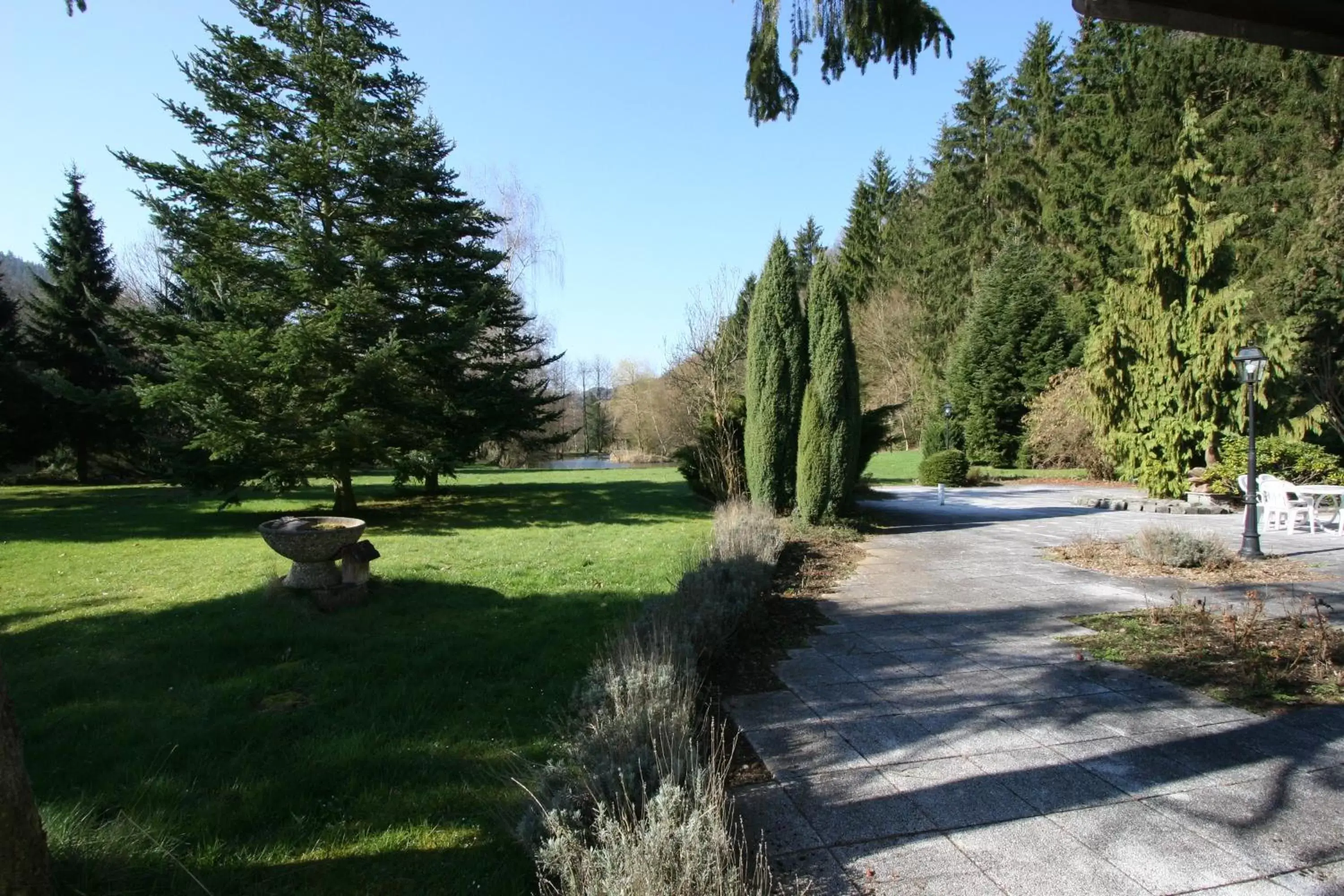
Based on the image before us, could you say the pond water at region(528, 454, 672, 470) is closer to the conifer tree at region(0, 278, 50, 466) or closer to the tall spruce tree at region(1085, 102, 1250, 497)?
the conifer tree at region(0, 278, 50, 466)

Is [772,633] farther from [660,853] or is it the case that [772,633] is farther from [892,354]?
[892,354]

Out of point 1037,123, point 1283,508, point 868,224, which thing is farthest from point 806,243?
point 1283,508

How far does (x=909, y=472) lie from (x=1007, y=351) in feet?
19.0

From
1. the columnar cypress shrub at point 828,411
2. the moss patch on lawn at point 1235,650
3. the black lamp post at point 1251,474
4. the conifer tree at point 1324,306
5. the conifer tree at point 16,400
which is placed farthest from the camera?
the conifer tree at point 16,400

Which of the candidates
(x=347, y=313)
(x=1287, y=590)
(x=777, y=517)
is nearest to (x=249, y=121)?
Answer: (x=347, y=313)

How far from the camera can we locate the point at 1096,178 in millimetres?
24969

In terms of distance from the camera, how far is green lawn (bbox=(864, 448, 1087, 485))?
21.8 metres

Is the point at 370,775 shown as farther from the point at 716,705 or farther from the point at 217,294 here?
the point at 217,294

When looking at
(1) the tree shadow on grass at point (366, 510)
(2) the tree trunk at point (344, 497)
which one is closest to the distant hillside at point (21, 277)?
(1) the tree shadow on grass at point (366, 510)

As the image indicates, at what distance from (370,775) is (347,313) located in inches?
409

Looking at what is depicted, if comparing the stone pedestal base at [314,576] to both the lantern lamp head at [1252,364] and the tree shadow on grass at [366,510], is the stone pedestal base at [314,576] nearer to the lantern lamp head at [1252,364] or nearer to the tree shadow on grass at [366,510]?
the tree shadow on grass at [366,510]

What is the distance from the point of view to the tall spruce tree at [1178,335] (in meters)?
13.4

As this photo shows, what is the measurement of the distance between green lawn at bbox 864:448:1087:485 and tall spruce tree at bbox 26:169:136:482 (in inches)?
877

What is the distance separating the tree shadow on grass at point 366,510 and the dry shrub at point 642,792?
27.1 ft
